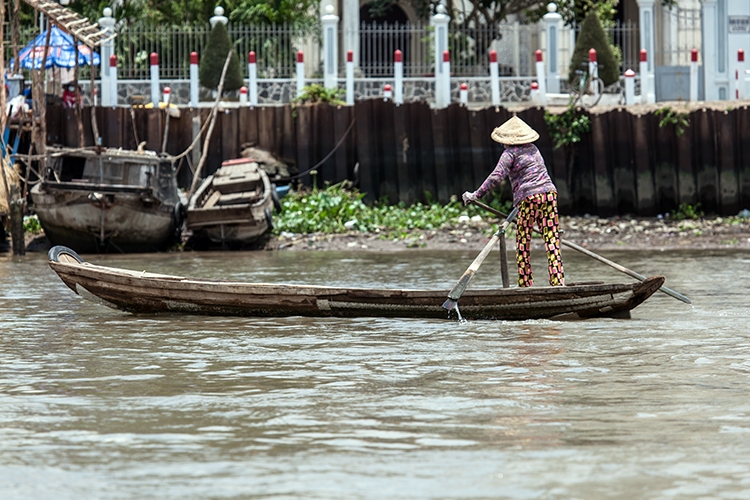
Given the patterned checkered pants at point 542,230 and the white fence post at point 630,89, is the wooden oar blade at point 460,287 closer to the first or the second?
the patterned checkered pants at point 542,230

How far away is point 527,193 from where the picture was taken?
11078mm

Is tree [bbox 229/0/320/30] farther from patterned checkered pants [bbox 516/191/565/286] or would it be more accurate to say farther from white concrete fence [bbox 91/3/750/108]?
patterned checkered pants [bbox 516/191/565/286]

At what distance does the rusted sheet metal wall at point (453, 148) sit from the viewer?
2023 centimetres

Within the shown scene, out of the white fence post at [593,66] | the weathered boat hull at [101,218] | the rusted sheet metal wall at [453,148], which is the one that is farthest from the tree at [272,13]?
the weathered boat hull at [101,218]

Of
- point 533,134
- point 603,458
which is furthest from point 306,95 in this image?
point 603,458

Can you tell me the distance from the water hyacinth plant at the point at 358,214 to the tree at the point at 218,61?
356 centimetres

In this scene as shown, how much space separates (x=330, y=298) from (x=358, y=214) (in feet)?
32.7

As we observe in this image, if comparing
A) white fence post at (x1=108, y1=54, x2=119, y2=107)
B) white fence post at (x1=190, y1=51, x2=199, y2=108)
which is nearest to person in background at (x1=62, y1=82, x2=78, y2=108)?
white fence post at (x1=108, y1=54, x2=119, y2=107)

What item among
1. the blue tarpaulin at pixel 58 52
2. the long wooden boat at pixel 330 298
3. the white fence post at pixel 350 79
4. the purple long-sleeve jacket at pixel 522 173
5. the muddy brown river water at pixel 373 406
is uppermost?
the blue tarpaulin at pixel 58 52

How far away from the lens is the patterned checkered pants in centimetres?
1108

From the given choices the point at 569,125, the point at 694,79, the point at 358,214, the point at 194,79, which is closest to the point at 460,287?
the point at 358,214

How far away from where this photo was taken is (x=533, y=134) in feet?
37.0

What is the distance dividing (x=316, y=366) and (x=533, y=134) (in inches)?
151

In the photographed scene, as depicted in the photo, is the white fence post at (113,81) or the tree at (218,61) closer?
the white fence post at (113,81)
